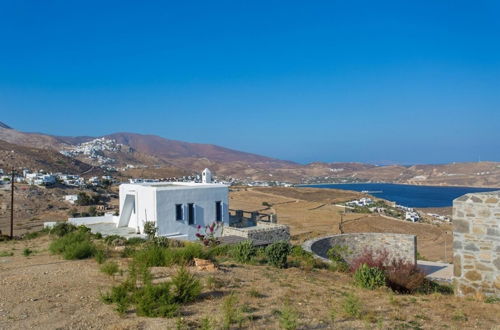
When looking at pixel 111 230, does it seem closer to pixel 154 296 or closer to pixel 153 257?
pixel 153 257

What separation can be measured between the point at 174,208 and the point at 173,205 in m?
0.16

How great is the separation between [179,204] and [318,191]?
54.6 m

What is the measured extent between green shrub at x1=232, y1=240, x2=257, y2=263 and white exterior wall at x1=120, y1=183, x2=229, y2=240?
761 cm

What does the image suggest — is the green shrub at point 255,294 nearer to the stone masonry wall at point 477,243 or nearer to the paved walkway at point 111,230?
the stone masonry wall at point 477,243

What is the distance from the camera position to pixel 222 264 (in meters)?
11.2

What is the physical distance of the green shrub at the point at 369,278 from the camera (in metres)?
9.86

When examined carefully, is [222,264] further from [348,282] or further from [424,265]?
[424,265]

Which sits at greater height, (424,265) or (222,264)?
(222,264)

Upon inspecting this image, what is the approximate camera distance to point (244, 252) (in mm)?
12680

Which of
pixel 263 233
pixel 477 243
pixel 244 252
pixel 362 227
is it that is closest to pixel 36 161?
pixel 362 227

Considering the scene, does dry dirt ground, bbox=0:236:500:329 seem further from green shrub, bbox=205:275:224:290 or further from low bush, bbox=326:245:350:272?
low bush, bbox=326:245:350:272

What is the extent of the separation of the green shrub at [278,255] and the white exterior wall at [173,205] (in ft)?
28.5

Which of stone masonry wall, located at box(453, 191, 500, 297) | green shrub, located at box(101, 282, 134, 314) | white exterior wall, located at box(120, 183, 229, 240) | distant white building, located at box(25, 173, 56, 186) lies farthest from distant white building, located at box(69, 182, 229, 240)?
distant white building, located at box(25, 173, 56, 186)

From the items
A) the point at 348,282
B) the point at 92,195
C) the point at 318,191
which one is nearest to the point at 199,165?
the point at 318,191
